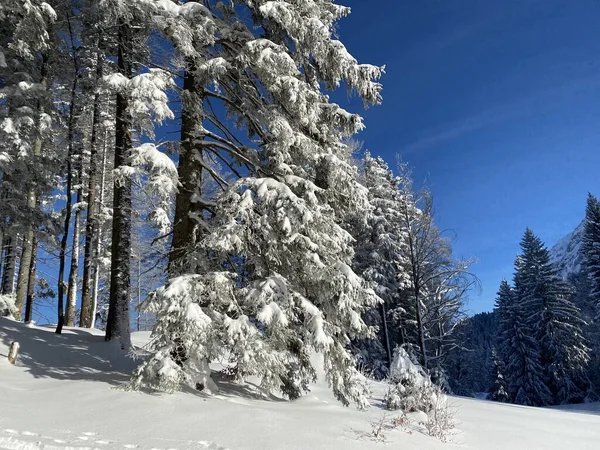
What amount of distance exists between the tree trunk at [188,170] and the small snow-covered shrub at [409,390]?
4.59 metres

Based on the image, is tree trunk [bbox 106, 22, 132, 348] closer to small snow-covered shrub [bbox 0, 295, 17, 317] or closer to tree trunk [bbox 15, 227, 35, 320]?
small snow-covered shrub [bbox 0, 295, 17, 317]

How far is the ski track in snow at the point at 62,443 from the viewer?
354 centimetres

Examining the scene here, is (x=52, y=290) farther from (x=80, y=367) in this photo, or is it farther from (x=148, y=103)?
(x=148, y=103)

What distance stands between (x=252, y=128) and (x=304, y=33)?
259 cm

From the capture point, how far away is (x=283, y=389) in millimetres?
7176

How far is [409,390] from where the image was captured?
7.92 meters

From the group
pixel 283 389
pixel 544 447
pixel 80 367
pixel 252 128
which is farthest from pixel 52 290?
Result: pixel 544 447

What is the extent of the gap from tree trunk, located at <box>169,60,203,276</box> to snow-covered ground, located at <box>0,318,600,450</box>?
7.94 feet

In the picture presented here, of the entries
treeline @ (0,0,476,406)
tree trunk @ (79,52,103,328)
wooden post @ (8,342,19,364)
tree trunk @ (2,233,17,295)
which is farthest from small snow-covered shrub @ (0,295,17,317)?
wooden post @ (8,342,19,364)

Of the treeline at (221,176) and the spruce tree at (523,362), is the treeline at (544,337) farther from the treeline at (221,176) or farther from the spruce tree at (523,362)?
the treeline at (221,176)

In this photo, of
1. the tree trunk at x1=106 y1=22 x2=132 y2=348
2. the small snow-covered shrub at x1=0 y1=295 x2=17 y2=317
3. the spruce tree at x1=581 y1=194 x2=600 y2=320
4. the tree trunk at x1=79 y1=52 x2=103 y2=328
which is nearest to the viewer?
the tree trunk at x1=106 y1=22 x2=132 y2=348

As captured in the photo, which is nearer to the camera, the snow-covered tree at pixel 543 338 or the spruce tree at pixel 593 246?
the spruce tree at pixel 593 246

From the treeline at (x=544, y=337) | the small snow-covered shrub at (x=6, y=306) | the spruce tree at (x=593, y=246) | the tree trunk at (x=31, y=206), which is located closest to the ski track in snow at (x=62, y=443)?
the small snow-covered shrub at (x=6, y=306)

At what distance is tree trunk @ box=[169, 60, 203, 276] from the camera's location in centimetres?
696
